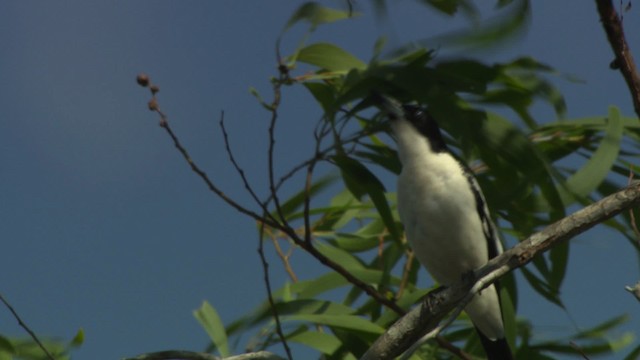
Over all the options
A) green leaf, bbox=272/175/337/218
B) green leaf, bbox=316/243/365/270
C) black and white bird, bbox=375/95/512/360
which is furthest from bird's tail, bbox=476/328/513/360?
green leaf, bbox=272/175/337/218

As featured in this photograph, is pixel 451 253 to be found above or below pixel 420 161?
below

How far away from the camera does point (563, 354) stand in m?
3.78

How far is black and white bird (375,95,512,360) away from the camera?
12.0 feet

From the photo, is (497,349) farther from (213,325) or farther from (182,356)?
(182,356)

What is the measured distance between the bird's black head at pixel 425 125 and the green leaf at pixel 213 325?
1094mm

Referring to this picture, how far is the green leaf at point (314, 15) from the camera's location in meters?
2.96

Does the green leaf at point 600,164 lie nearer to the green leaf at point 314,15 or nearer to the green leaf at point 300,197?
the green leaf at point 314,15

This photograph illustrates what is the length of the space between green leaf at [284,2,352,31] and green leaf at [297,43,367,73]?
0.09m

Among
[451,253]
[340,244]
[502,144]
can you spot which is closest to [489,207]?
[451,253]

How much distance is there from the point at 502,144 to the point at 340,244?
1.32 m

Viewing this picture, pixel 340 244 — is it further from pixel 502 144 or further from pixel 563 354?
pixel 502 144

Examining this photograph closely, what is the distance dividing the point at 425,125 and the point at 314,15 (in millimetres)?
1139

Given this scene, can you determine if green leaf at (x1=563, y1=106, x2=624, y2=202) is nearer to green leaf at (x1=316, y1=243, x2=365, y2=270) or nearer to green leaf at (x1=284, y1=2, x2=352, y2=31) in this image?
green leaf at (x1=284, y1=2, x2=352, y2=31)

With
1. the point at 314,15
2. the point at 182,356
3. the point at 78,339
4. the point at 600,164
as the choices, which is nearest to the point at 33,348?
the point at 78,339
